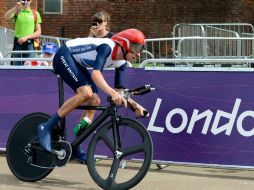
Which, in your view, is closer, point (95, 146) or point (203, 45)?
point (95, 146)

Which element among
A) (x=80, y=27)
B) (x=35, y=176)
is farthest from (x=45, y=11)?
(x=35, y=176)

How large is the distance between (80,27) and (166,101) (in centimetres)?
1623

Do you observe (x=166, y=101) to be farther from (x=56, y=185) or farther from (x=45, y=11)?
(x=45, y=11)

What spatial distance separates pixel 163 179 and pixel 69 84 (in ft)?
4.92

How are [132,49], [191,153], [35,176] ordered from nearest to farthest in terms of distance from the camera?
[132,49], [35,176], [191,153]

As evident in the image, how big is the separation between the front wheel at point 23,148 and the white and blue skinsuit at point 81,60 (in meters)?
0.60

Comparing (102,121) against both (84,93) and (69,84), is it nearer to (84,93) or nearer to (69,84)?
(84,93)

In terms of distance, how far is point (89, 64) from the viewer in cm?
679

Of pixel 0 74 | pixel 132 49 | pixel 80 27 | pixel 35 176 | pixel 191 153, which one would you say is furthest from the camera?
pixel 80 27

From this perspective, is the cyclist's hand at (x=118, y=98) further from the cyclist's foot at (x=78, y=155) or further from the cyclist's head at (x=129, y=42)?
the cyclist's foot at (x=78, y=155)

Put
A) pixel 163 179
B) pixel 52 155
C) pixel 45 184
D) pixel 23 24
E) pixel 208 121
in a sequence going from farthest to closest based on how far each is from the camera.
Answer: pixel 23 24, pixel 208 121, pixel 163 179, pixel 45 184, pixel 52 155

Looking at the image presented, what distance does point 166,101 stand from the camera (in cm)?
769

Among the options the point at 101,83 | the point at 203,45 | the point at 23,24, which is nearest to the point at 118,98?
the point at 101,83

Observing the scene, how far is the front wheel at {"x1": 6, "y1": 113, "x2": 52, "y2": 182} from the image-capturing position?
714 cm
